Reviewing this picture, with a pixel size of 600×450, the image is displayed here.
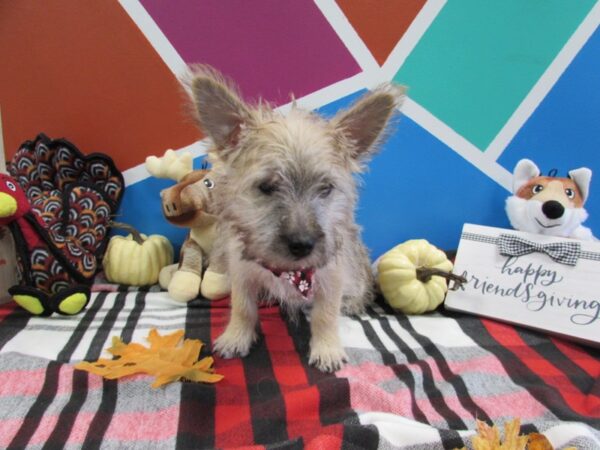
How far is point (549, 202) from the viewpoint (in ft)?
7.15

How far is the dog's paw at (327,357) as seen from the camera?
1744mm

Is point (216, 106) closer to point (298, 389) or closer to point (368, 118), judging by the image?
point (368, 118)

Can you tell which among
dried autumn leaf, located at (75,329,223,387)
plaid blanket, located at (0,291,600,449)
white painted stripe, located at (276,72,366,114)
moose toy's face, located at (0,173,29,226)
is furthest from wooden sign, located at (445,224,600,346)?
moose toy's face, located at (0,173,29,226)

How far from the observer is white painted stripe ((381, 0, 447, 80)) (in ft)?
7.94

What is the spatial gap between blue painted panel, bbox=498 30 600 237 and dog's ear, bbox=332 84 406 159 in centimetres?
124

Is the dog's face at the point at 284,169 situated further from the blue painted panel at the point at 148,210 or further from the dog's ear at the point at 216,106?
the blue painted panel at the point at 148,210

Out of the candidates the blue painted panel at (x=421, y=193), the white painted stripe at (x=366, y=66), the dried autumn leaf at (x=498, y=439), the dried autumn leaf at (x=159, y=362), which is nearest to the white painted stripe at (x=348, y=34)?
the white painted stripe at (x=366, y=66)

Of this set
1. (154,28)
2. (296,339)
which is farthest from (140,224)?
(296,339)

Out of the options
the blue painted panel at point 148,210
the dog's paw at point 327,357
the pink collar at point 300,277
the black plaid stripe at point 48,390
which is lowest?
the black plaid stripe at point 48,390

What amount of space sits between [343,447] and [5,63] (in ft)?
9.73

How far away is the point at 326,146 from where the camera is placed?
1645 millimetres

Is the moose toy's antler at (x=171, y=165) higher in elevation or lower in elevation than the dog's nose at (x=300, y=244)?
higher

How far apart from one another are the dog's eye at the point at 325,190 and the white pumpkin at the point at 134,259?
1.35 meters

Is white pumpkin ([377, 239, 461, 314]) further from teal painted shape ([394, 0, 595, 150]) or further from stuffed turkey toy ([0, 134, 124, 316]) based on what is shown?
stuffed turkey toy ([0, 134, 124, 316])
